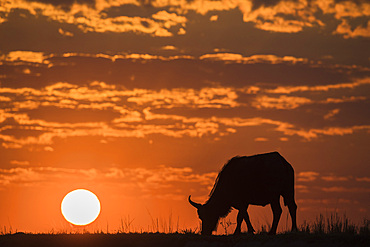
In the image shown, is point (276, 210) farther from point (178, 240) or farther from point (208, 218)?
point (178, 240)

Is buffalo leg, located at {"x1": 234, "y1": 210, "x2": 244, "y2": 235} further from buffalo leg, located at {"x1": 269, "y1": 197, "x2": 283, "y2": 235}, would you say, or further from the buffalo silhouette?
buffalo leg, located at {"x1": 269, "y1": 197, "x2": 283, "y2": 235}

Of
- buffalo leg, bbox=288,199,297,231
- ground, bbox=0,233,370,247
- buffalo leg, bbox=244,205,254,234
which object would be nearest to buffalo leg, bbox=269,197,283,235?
buffalo leg, bbox=288,199,297,231

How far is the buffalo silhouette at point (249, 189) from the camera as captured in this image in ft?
67.6

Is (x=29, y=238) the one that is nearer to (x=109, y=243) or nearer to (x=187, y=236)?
(x=109, y=243)

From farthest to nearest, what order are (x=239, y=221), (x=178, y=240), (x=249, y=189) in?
(x=249, y=189) < (x=239, y=221) < (x=178, y=240)

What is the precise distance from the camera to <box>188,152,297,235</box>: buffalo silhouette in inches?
811

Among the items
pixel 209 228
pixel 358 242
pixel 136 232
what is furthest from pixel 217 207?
pixel 358 242

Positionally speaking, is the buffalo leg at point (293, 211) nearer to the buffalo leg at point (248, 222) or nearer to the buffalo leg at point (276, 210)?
the buffalo leg at point (276, 210)

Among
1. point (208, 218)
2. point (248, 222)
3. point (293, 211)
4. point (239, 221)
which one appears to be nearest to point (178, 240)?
point (239, 221)

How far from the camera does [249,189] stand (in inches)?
829

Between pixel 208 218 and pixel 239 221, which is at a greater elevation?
pixel 208 218

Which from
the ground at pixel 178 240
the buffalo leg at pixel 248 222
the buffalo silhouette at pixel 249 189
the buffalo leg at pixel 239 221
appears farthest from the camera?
the buffalo leg at pixel 248 222

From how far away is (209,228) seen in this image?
2150 cm

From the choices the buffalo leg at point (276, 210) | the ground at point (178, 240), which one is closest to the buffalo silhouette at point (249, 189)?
the buffalo leg at point (276, 210)
